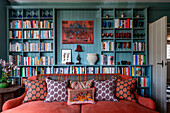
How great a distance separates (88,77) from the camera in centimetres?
280

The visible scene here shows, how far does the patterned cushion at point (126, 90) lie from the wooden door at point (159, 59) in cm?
93

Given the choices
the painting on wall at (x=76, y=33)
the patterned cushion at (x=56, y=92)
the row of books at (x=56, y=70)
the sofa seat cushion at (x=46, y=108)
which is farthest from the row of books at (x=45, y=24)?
the sofa seat cushion at (x=46, y=108)

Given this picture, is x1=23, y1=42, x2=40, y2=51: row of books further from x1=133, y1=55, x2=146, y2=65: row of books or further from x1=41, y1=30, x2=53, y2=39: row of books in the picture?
x1=133, y1=55, x2=146, y2=65: row of books

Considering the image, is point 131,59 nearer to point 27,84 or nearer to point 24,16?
point 27,84

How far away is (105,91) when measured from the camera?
2.46m

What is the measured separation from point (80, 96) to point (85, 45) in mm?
1767

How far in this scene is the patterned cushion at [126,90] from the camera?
2.47 m

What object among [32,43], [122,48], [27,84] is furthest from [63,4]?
[27,84]

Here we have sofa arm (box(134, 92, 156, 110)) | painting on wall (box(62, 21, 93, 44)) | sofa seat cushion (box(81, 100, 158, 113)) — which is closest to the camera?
sofa seat cushion (box(81, 100, 158, 113))

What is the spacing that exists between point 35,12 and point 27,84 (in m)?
2.21

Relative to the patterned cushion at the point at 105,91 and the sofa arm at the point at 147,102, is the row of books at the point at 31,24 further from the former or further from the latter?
the sofa arm at the point at 147,102

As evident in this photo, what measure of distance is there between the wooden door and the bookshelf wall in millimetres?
158

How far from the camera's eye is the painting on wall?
379 cm

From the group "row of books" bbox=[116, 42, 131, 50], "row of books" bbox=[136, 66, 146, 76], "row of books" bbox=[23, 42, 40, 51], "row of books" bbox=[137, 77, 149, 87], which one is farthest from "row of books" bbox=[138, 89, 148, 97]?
"row of books" bbox=[23, 42, 40, 51]
